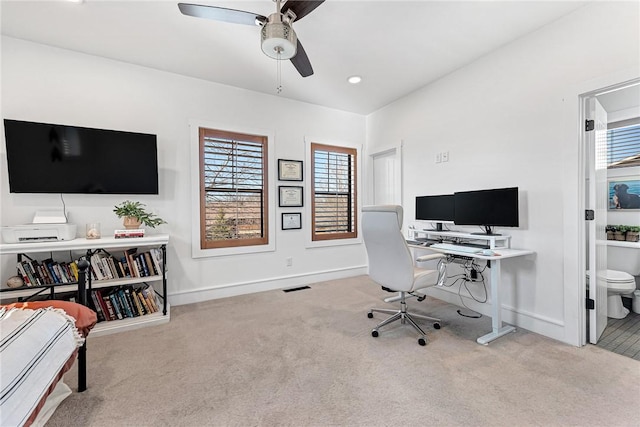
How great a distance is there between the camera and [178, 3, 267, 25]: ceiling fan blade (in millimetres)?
1652

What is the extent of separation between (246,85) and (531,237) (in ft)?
11.8

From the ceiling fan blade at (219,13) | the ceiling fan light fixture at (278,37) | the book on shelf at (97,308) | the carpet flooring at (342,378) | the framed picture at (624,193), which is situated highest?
the ceiling fan blade at (219,13)

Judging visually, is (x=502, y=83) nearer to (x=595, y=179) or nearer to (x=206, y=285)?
(x=595, y=179)

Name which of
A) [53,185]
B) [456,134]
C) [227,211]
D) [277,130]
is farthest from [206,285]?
[456,134]

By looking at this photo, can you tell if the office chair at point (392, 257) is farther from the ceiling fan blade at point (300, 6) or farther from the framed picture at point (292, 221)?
the framed picture at point (292, 221)

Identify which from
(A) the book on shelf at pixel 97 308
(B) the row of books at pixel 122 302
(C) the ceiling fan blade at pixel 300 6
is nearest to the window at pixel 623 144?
(C) the ceiling fan blade at pixel 300 6

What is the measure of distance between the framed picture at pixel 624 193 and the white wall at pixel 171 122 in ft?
11.4

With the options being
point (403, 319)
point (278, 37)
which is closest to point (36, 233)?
point (278, 37)

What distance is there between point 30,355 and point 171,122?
2716 millimetres

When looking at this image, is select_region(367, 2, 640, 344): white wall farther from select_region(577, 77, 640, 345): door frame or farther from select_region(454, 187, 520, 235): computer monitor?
select_region(454, 187, 520, 235): computer monitor

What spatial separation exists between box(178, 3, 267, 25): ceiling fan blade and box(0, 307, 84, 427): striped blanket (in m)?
1.86

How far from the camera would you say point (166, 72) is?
10.3 ft

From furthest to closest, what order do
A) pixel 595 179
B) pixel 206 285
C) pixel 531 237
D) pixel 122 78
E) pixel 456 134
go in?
1. pixel 206 285
2. pixel 456 134
3. pixel 122 78
4. pixel 531 237
5. pixel 595 179

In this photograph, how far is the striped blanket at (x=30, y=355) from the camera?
3.05ft
